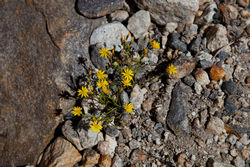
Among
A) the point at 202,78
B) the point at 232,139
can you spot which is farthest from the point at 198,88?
the point at 232,139

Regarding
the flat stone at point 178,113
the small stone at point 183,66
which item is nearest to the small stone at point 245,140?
the flat stone at point 178,113

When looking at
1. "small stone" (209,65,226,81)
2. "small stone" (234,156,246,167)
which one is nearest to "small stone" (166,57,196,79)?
"small stone" (209,65,226,81)

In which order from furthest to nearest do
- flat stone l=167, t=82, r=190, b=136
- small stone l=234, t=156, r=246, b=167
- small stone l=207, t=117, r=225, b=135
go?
flat stone l=167, t=82, r=190, b=136 < small stone l=207, t=117, r=225, b=135 < small stone l=234, t=156, r=246, b=167

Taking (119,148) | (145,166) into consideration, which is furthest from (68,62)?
(145,166)

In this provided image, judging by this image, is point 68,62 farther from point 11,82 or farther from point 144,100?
point 144,100

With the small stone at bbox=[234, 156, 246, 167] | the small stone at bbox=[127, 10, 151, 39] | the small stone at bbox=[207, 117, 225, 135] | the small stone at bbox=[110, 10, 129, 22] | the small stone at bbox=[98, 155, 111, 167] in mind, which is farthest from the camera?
the small stone at bbox=[110, 10, 129, 22]

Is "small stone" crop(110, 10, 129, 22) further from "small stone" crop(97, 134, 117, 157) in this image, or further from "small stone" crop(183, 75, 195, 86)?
"small stone" crop(97, 134, 117, 157)

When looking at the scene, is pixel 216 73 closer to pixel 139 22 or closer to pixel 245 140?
pixel 245 140
